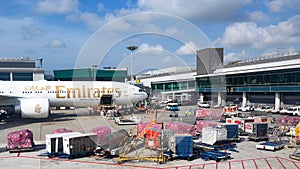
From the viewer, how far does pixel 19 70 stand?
80.7 meters

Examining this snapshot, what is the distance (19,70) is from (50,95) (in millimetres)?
52550

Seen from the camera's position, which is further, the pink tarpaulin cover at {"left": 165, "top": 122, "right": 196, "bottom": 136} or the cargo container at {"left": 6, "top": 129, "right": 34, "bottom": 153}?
the pink tarpaulin cover at {"left": 165, "top": 122, "right": 196, "bottom": 136}

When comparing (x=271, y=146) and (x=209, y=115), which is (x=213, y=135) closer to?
(x=271, y=146)

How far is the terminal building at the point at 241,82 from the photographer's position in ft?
148

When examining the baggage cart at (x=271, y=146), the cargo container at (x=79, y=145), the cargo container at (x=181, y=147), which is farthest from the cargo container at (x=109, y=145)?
the baggage cart at (x=271, y=146)

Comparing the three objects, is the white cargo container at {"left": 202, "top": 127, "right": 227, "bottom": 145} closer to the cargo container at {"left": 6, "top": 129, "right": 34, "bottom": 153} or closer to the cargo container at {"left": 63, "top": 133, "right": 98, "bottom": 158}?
the cargo container at {"left": 63, "top": 133, "right": 98, "bottom": 158}

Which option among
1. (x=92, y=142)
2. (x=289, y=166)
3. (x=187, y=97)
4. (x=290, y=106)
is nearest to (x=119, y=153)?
(x=92, y=142)

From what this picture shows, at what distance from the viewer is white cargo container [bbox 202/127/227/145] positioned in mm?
20375

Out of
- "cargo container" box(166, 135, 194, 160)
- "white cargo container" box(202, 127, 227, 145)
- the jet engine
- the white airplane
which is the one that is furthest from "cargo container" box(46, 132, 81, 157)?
the white airplane

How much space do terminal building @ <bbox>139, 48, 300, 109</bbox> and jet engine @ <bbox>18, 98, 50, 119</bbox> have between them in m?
22.4

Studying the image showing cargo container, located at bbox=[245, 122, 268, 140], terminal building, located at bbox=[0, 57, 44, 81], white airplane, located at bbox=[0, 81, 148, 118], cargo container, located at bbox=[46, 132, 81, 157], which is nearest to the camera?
cargo container, located at bbox=[46, 132, 81, 157]

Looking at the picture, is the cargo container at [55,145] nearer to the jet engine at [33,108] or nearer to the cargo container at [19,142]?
the cargo container at [19,142]

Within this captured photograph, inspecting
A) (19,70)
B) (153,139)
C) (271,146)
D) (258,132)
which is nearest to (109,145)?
(153,139)

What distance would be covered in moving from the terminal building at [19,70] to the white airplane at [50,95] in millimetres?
48880
